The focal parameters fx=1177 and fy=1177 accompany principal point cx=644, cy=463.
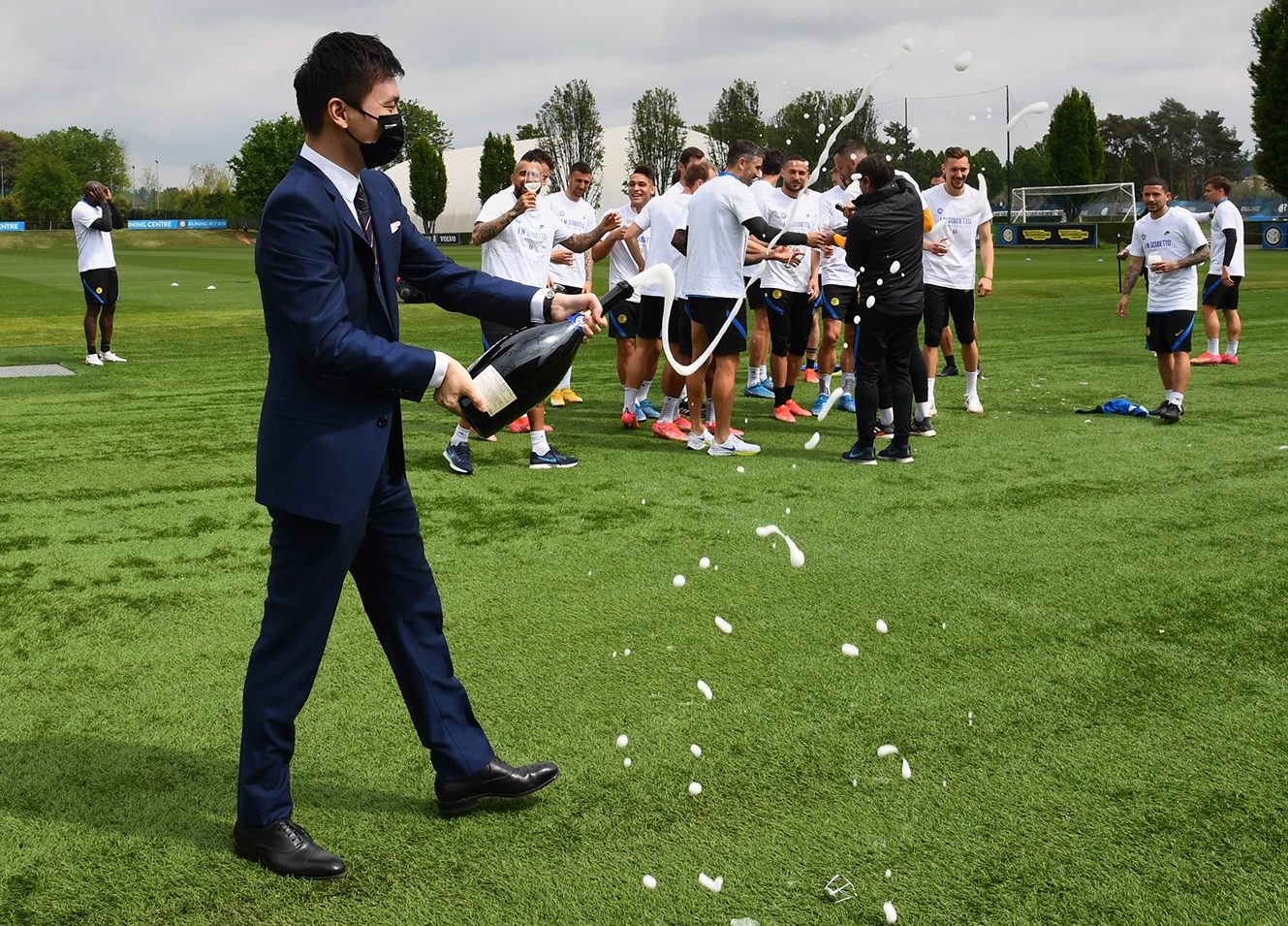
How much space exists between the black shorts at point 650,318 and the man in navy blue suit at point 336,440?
6319 mm

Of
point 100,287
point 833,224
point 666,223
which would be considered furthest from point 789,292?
point 100,287

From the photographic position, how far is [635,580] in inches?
224

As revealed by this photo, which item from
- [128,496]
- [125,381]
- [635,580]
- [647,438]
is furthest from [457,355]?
[635,580]

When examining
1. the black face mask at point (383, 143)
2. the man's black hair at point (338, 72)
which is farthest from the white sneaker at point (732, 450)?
the man's black hair at point (338, 72)

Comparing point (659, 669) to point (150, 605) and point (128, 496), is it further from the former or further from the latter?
point (128, 496)

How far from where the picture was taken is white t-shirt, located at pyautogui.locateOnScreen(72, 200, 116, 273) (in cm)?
1348

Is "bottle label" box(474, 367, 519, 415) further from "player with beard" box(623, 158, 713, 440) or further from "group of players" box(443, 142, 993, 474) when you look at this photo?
"player with beard" box(623, 158, 713, 440)

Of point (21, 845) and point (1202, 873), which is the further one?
point (21, 845)

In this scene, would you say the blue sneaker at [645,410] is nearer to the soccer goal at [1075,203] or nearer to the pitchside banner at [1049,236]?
the pitchside banner at [1049,236]

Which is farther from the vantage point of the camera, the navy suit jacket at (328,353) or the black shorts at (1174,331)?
the black shorts at (1174,331)

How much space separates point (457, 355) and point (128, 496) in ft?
27.0

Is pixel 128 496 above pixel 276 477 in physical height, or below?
below

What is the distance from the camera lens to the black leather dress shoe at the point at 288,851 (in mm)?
3160

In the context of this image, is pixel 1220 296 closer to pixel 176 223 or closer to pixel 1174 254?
pixel 1174 254
